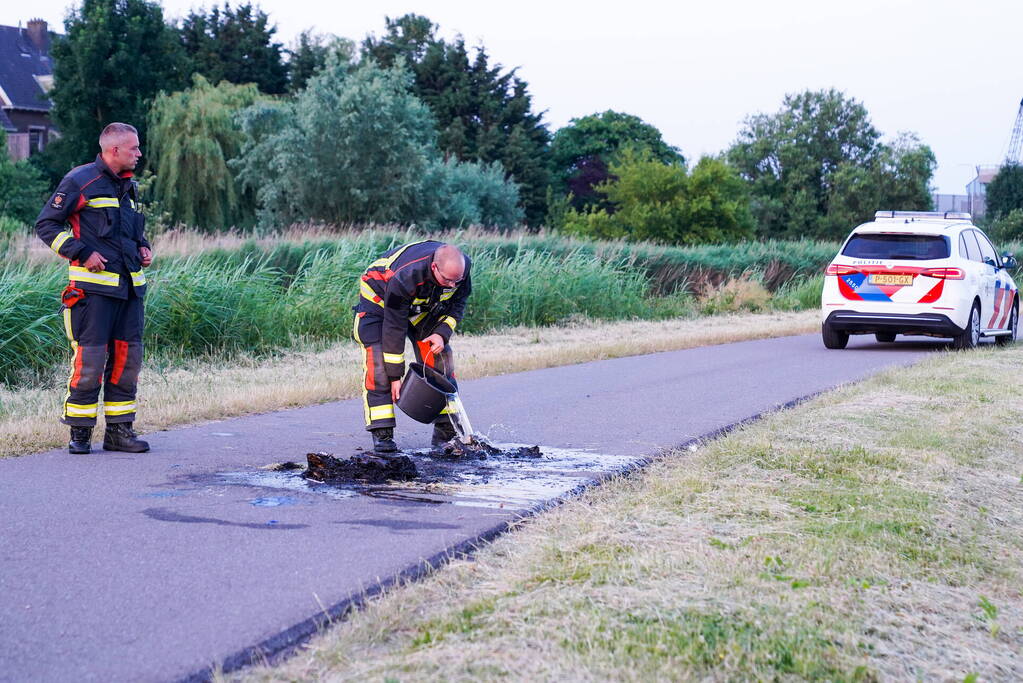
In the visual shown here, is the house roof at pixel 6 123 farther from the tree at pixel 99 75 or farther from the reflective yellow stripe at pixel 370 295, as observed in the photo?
the reflective yellow stripe at pixel 370 295

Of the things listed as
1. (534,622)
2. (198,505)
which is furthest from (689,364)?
(534,622)

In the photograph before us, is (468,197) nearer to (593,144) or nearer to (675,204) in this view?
(675,204)

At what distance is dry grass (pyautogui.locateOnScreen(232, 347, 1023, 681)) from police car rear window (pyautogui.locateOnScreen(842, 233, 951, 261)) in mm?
8723

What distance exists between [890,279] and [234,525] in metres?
11.9

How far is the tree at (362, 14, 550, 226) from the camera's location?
6222 centimetres

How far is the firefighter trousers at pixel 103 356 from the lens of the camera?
743cm

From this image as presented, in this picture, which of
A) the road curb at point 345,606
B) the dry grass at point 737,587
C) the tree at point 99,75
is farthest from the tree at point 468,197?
the road curb at point 345,606

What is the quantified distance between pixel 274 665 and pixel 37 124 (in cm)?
6182

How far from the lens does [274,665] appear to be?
3709mm

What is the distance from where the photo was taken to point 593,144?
75.9m

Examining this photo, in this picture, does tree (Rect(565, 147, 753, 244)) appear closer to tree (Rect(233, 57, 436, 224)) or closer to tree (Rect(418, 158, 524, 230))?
tree (Rect(418, 158, 524, 230))

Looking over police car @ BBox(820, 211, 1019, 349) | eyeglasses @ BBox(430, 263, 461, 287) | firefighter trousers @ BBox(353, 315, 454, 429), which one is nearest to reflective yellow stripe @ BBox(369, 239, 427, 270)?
firefighter trousers @ BBox(353, 315, 454, 429)

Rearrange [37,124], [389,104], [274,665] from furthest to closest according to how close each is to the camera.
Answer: [37,124]
[389,104]
[274,665]

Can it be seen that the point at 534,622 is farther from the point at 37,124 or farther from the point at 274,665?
the point at 37,124
